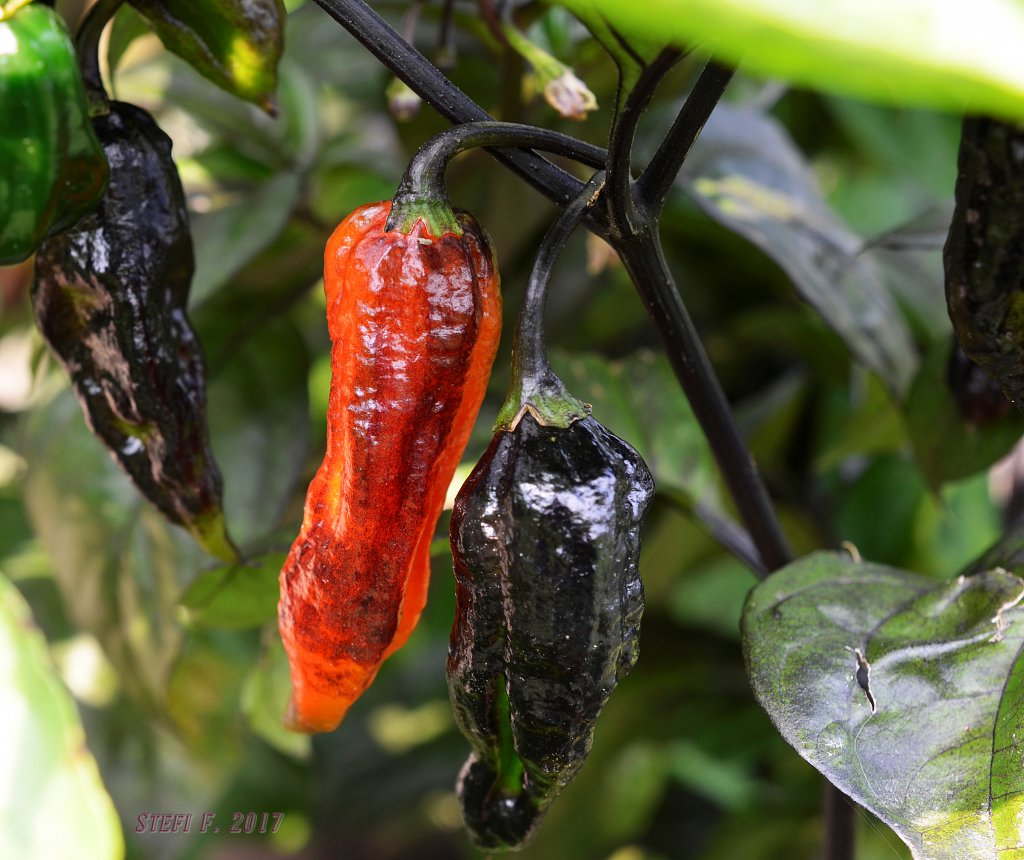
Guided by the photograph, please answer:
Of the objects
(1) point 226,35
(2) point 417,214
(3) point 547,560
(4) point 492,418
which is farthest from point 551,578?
(4) point 492,418

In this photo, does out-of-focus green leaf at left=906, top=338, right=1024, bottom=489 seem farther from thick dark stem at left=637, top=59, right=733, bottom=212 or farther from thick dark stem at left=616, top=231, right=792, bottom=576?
thick dark stem at left=637, top=59, right=733, bottom=212

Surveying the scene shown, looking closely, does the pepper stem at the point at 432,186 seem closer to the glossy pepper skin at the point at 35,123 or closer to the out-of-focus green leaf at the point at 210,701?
the glossy pepper skin at the point at 35,123

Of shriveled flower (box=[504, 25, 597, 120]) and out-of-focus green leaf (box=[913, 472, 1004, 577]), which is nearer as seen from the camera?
shriveled flower (box=[504, 25, 597, 120])

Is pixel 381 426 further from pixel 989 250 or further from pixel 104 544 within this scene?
pixel 104 544

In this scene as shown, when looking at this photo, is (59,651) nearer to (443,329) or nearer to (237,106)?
(237,106)

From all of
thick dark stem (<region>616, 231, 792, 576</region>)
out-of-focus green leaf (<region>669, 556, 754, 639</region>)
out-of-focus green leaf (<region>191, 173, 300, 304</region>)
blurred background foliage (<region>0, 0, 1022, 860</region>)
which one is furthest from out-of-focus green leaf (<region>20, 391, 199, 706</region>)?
out-of-focus green leaf (<region>669, 556, 754, 639</region>)

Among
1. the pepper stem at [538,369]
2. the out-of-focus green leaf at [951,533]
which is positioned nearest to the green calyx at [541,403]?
the pepper stem at [538,369]

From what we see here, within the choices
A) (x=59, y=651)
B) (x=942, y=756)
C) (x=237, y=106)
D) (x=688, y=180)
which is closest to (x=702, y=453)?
(x=688, y=180)
